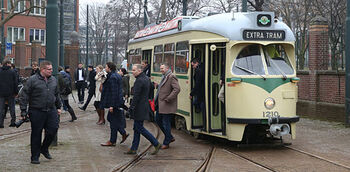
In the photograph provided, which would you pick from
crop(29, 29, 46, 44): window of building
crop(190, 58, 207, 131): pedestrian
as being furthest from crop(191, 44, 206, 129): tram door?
crop(29, 29, 46, 44): window of building

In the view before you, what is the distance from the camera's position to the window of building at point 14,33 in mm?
52781

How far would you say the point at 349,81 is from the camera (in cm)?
1385

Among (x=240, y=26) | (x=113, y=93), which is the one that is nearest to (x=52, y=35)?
(x=113, y=93)

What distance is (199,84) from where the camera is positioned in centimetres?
1091

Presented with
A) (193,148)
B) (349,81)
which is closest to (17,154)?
(193,148)

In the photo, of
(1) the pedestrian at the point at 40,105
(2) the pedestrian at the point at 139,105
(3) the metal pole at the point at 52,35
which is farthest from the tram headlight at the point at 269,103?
(3) the metal pole at the point at 52,35

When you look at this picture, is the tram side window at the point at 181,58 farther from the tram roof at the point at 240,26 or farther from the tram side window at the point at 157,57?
the tram side window at the point at 157,57

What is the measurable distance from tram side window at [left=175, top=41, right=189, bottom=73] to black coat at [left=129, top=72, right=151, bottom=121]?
93.8 inches

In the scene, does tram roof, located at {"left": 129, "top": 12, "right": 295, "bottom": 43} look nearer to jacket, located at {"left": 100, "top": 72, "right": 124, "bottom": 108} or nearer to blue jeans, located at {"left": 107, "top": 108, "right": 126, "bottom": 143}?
jacket, located at {"left": 100, "top": 72, "right": 124, "bottom": 108}

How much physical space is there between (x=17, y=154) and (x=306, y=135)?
294 inches

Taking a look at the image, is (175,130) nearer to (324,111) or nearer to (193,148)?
(193,148)

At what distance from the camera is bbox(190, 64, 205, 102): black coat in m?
10.9

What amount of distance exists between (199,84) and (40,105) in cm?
395

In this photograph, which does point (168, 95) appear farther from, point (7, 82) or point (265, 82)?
point (7, 82)
